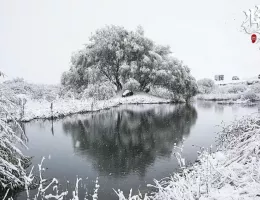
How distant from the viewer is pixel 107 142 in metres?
9.15

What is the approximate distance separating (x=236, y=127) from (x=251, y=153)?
213cm

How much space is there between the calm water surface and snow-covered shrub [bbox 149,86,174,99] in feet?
53.0

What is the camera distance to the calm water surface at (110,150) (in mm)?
5691

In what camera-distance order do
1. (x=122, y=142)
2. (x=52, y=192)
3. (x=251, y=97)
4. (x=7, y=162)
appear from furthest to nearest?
(x=251, y=97)
(x=122, y=142)
(x=52, y=192)
(x=7, y=162)

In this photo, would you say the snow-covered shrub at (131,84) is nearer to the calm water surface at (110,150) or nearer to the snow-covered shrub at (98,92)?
the snow-covered shrub at (98,92)

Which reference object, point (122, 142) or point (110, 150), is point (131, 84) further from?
point (110, 150)

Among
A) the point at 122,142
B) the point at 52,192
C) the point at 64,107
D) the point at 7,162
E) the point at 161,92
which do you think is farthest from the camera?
the point at 161,92

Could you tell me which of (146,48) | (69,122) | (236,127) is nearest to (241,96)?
(146,48)

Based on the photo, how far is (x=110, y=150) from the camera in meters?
8.10

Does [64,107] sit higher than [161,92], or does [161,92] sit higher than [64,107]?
[161,92]

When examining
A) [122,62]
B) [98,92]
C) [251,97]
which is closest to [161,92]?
[122,62]

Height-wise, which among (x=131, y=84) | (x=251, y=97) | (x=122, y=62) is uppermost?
(x=122, y=62)

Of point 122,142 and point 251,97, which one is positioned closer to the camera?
point 122,142

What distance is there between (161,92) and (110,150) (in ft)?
74.8
